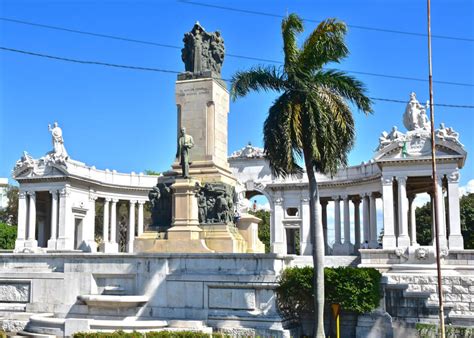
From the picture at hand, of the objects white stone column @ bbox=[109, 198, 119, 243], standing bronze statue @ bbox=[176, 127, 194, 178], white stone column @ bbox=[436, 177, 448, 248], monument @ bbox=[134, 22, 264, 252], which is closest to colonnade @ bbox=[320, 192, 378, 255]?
white stone column @ bbox=[436, 177, 448, 248]

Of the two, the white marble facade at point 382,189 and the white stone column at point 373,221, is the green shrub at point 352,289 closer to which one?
the white marble facade at point 382,189

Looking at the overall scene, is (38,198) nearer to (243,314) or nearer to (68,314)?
(68,314)

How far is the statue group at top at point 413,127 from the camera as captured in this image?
5043cm

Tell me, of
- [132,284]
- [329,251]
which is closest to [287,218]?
[329,251]

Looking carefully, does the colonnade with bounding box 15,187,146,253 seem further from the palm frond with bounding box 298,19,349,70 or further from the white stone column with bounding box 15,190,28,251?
the palm frond with bounding box 298,19,349,70

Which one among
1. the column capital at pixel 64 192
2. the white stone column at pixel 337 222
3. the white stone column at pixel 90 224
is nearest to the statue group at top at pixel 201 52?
the column capital at pixel 64 192

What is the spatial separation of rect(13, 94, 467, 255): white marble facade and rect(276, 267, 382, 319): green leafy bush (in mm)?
31189

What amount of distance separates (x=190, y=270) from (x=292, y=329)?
4.21 m

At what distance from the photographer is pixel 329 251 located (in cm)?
6344

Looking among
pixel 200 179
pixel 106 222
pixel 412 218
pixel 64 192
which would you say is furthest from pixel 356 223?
pixel 200 179

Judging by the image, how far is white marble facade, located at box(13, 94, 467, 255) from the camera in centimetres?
5081

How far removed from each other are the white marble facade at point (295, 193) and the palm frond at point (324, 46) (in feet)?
104

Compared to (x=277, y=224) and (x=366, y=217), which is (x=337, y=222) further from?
(x=277, y=224)

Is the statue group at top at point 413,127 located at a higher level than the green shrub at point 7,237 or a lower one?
higher
